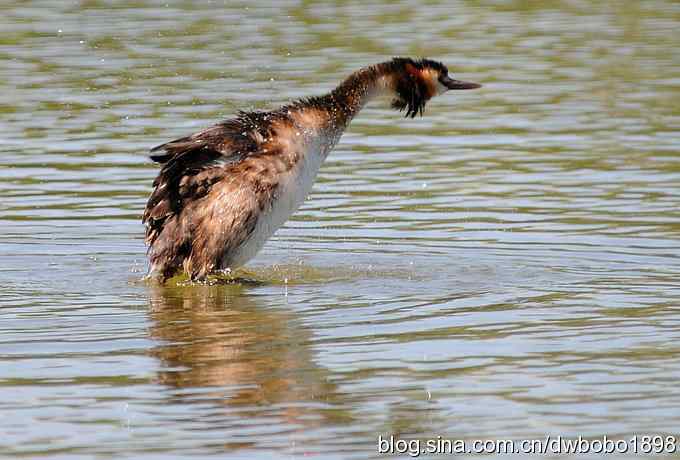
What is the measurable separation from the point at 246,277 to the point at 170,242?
2.20 ft

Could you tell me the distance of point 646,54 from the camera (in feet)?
69.1

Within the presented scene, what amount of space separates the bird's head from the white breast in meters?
0.92

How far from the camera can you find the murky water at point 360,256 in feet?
25.0

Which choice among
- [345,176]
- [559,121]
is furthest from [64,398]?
[559,121]

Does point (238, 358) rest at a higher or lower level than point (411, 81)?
lower

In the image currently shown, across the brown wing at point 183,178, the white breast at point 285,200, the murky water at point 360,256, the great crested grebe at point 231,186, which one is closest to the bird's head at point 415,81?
the great crested grebe at point 231,186

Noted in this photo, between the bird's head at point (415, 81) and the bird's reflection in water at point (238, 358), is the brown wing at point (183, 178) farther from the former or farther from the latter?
the bird's head at point (415, 81)

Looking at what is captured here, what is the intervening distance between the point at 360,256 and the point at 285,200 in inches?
41.0

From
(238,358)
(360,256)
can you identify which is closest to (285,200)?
(360,256)

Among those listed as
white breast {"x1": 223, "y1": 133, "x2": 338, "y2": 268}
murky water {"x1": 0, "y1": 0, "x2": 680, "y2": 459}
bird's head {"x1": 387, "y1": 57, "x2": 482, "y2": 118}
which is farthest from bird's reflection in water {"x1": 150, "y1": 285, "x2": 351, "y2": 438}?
bird's head {"x1": 387, "y1": 57, "x2": 482, "y2": 118}

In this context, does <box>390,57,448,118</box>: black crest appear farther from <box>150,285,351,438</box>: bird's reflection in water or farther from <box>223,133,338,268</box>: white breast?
<box>150,285,351,438</box>: bird's reflection in water

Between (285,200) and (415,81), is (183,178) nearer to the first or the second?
(285,200)

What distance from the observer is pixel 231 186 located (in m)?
10.9

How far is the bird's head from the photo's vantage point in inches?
468
